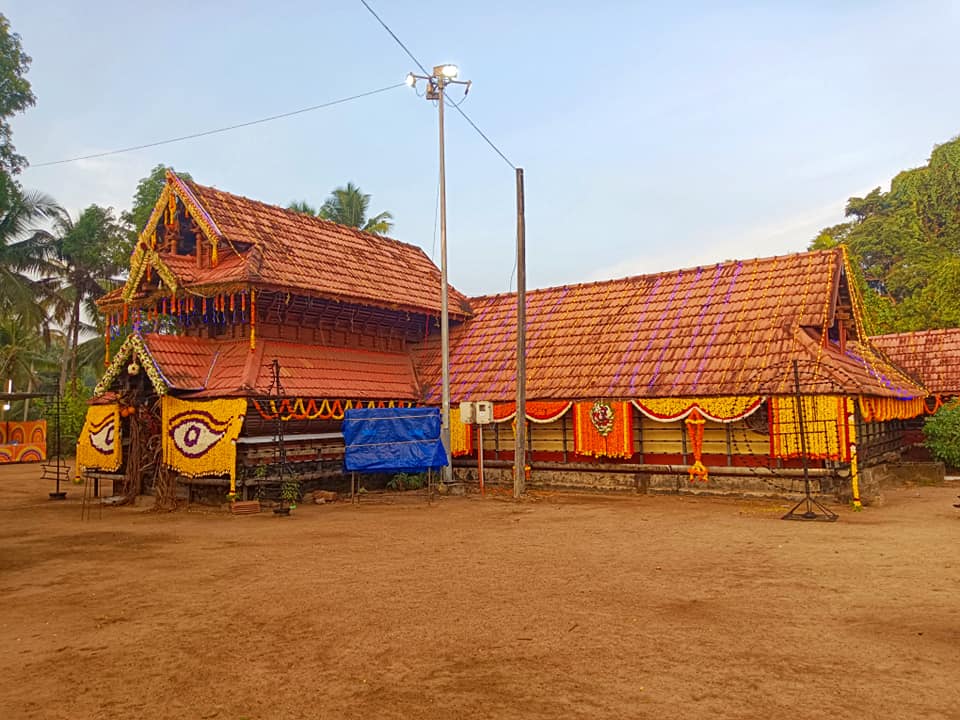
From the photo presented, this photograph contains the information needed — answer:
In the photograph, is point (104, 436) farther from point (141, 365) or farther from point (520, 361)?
point (520, 361)

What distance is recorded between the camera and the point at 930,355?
23.0 meters

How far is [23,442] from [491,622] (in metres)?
36.4

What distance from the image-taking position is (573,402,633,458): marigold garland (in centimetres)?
1725

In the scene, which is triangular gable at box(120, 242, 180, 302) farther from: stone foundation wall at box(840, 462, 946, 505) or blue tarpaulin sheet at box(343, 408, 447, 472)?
stone foundation wall at box(840, 462, 946, 505)

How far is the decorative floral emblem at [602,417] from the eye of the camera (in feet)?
57.3

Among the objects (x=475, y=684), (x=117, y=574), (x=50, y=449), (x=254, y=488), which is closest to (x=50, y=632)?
(x=117, y=574)

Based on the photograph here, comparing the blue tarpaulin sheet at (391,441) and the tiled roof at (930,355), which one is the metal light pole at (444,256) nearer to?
the blue tarpaulin sheet at (391,441)

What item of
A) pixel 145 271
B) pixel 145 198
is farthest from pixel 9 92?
pixel 145 271

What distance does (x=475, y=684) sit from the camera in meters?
5.18

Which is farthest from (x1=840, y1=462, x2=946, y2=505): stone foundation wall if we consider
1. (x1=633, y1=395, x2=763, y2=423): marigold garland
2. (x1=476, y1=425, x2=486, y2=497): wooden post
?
(x1=476, y1=425, x2=486, y2=497): wooden post

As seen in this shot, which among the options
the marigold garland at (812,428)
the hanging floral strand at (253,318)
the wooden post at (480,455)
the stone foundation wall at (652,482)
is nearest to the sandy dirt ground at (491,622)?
the marigold garland at (812,428)

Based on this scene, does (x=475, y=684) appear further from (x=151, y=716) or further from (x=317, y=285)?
(x=317, y=285)

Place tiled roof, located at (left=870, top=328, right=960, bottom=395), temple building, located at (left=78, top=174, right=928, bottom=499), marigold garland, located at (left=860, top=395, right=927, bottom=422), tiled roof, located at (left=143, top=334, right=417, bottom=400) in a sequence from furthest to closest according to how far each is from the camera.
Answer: tiled roof, located at (left=870, top=328, right=960, bottom=395), tiled roof, located at (left=143, top=334, right=417, bottom=400), temple building, located at (left=78, top=174, right=928, bottom=499), marigold garland, located at (left=860, top=395, right=927, bottom=422)

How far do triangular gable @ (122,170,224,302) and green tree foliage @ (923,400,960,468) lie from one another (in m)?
20.5
